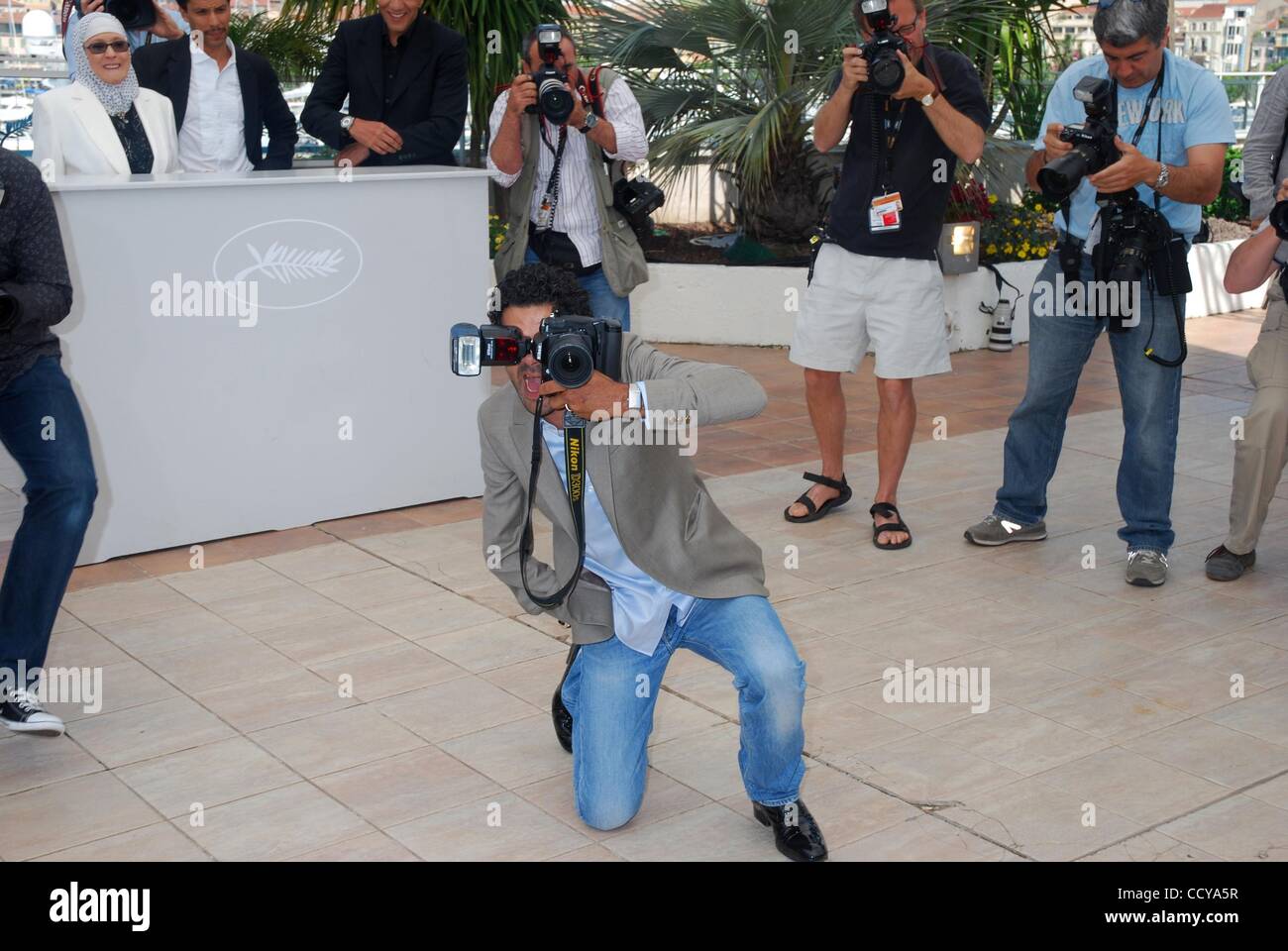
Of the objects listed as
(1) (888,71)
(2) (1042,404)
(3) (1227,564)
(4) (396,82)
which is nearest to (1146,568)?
(3) (1227,564)

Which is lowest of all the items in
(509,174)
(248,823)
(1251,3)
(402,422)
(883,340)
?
(248,823)

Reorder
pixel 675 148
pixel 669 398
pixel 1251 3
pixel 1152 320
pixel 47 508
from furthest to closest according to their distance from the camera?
pixel 1251 3, pixel 675 148, pixel 1152 320, pixel 47 508, pixel 669 398

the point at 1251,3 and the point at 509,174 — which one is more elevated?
the point at 1251,3

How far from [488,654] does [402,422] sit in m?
1.63

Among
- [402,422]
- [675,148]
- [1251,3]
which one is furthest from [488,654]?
[1251,3]

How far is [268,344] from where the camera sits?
17.8 ft

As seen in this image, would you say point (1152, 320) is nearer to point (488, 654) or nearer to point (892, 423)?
point (892, 423)

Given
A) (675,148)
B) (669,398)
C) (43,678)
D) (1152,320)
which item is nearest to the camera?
(669,398)

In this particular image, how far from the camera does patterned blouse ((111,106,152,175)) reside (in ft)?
18.0

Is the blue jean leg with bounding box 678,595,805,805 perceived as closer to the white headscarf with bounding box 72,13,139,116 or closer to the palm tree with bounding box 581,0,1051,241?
the white headscarf with bounding box 72,13,139,116

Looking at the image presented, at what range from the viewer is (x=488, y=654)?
4441 mm

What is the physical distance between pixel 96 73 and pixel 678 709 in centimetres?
321

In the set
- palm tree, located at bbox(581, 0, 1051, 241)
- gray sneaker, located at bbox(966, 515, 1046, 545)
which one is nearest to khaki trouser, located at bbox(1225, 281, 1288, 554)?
gray sneaker, located at bbox(966, 515, 1046, 545)

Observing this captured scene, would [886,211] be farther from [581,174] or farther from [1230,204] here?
[1230,204]
